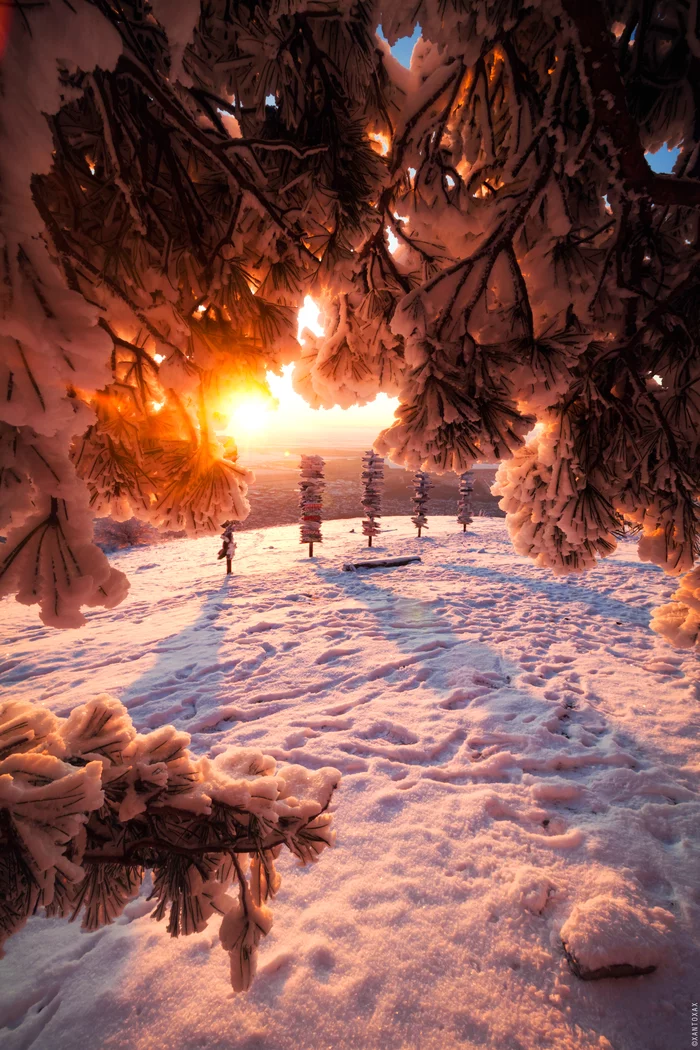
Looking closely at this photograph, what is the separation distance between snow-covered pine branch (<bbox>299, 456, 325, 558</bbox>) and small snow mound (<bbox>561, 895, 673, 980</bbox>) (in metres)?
14.3

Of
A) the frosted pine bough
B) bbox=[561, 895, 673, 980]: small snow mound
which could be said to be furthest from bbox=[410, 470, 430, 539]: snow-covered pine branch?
the frosted pine bough

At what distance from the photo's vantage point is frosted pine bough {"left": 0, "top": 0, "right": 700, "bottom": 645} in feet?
5.57

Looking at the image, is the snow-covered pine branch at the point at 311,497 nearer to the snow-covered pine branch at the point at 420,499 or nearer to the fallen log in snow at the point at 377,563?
the fallen log in snow at the point at 377,563

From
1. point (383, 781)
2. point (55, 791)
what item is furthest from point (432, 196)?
point (383, 781)

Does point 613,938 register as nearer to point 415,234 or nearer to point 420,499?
point 415,234

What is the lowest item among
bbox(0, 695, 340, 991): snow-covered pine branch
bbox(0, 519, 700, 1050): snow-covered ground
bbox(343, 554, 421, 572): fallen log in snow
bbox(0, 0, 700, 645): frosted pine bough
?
bbox(0, 519, 700, 1050): snow-covered ground

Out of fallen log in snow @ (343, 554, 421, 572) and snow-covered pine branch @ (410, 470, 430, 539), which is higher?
snow-covered pine branch @ (410, 470, 430, 539)

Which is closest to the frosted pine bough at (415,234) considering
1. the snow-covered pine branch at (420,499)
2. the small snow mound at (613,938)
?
the small snow mound at (613,938)

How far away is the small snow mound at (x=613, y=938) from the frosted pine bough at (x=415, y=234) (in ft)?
7.77

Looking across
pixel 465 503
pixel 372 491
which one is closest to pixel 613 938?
pixel 372 491

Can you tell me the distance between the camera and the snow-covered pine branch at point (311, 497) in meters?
16.5

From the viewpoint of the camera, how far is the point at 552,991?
7.73 feet

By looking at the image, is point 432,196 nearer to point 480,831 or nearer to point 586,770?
point 480,831

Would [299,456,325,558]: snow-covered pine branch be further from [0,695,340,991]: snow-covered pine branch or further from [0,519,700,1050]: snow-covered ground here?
[0,695,340,991]: snow-covered pine branch
